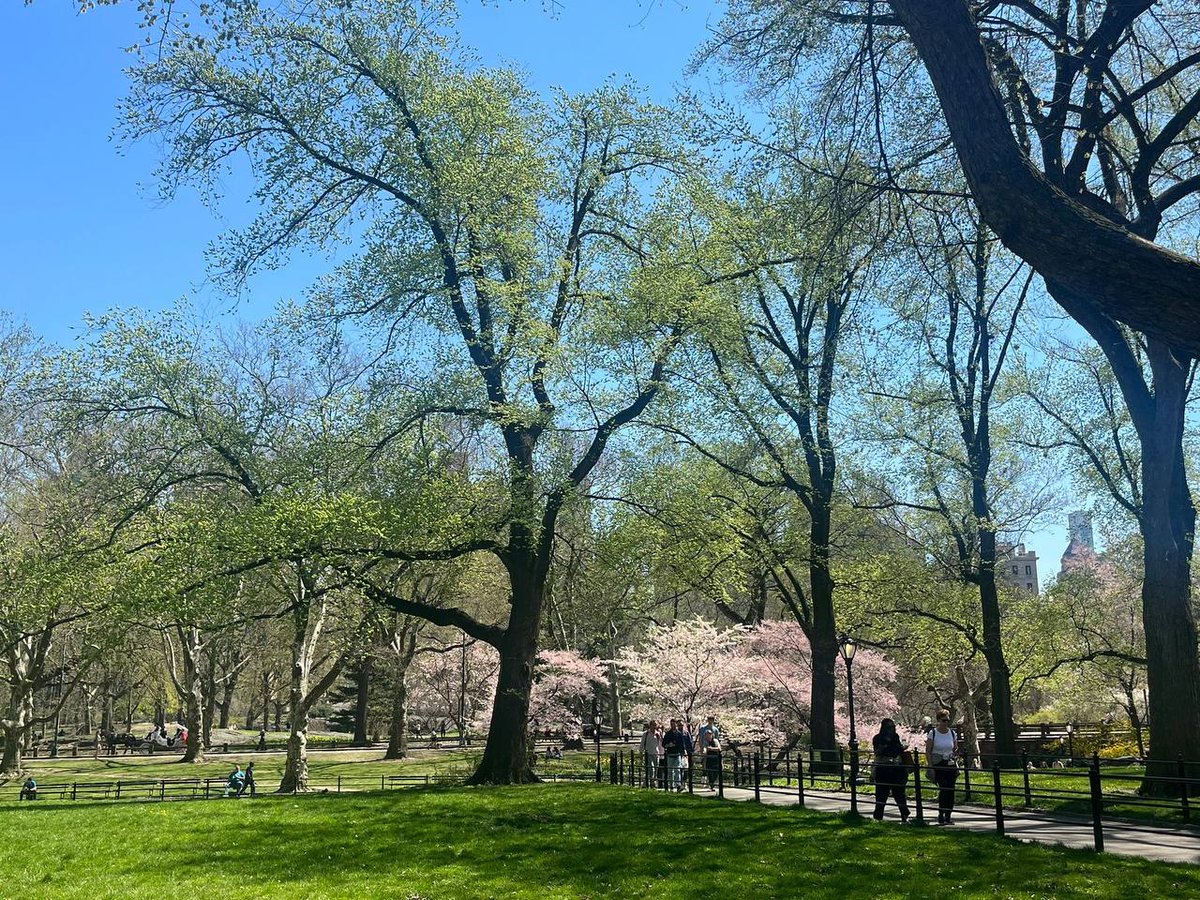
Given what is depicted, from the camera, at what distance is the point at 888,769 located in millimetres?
14164

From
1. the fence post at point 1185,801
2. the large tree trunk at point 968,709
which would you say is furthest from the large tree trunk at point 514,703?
the large tree trunk at point 968,709

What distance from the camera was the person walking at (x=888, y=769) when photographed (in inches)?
541

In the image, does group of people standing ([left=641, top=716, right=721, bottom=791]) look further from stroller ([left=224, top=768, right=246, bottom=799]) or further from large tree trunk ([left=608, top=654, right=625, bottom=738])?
large tree trunk ([left=608, top=654, right=625, bottom=738])

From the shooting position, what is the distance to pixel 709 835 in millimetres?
12992

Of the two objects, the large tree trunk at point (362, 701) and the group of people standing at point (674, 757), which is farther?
the large tree trunk at point (362, 701)

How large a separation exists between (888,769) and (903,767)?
680 millimetres

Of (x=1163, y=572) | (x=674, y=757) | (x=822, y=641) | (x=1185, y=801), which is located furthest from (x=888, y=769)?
(x=822, y=641)

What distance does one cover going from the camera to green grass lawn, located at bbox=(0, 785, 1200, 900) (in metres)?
9.77

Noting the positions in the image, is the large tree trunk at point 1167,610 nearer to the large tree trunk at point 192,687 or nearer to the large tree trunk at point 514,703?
the large tree trunk at point 514,703

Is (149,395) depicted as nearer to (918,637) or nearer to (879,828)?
(879,828)

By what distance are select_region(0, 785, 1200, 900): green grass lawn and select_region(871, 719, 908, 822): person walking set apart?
0.73 m

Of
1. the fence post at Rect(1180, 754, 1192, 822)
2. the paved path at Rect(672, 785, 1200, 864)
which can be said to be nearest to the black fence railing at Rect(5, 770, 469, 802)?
the paved path at Rect(672, 785, 1200, 864)

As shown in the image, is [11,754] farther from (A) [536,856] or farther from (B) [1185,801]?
(B) [1185,801]

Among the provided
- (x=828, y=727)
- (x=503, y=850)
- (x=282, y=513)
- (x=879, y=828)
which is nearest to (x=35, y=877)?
(x=503, y=850)
